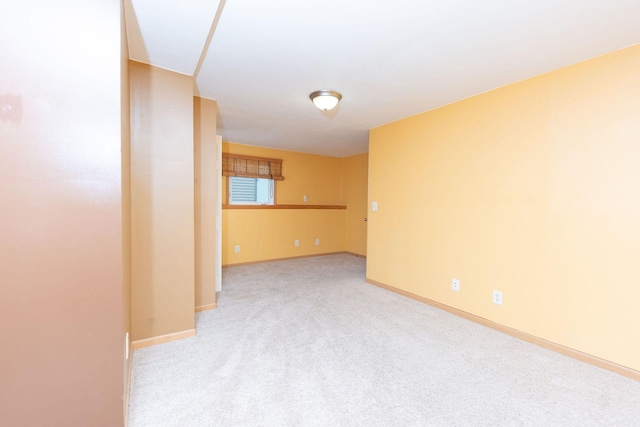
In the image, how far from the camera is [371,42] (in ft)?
6.21

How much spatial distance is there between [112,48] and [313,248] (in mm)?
5033

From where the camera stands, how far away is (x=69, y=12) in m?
1.15

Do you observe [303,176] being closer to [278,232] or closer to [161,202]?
[278,232]

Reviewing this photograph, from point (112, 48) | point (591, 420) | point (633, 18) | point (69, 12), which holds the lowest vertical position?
point (591, 420)

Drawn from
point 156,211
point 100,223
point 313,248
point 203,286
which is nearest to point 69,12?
point 100,223

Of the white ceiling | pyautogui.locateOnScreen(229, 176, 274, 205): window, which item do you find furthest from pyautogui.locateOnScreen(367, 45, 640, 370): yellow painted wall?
→ pyautogui.locateOnScreen(229, 176, 274, 205): window

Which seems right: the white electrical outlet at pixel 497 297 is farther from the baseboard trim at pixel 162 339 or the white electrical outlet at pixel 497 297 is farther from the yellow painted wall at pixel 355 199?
the yellow painted wall at pixel 355 199

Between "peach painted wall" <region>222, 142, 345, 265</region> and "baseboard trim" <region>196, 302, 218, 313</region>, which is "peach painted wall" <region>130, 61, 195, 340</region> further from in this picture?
"peach painted wall" <region>222, 142, 345, 265</region>

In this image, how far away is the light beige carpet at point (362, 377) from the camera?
151 cm

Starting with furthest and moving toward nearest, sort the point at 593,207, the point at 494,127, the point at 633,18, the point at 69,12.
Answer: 1. the point at 494,127
2. the point at 593,207
3. the point at 633,18
4. the point at 69,12

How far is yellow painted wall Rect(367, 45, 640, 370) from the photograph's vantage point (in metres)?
1.94

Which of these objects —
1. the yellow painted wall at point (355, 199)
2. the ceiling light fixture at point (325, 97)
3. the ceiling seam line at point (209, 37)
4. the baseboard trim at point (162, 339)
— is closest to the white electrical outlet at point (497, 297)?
the ceiling light fixture at point (325, 97)

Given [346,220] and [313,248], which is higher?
[346,220]

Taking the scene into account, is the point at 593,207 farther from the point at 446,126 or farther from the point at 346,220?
the point at 346,220
